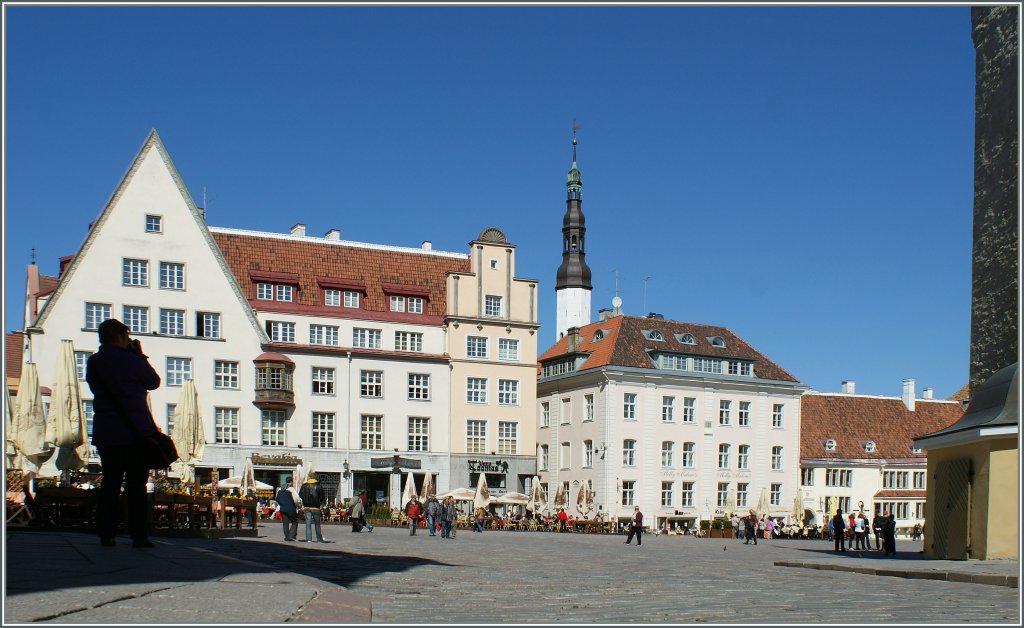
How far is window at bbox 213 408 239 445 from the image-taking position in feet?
202

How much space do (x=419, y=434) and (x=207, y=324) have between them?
12.0 m

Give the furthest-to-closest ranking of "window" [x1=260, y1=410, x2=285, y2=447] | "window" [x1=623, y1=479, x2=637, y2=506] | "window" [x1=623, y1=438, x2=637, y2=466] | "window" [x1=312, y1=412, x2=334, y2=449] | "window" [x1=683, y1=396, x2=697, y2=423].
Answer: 1. "window" [x1=683, y1=396, x2=697, y2=423]
2. "window" [x1=623, y1=438, x2=637, y2=466]
3. "window" [x1=623, y1=479, x2=637, y2=506]
4. "window" [x1=312, y1=412, x2=334, y2=449]
5. "window" [x1=260, y1=410, x2=285, y2=447]

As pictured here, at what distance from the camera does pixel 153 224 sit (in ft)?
201

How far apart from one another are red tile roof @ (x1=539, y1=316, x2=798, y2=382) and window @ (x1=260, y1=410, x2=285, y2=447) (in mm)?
17975

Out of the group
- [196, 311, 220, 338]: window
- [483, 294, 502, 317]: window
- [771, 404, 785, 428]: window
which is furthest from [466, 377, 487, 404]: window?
[771, 404, 785, 428]: window

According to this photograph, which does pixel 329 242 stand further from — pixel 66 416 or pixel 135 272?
pixel 66 416

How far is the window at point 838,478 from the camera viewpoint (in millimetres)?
80000

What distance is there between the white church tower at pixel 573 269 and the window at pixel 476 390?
50.1 metres

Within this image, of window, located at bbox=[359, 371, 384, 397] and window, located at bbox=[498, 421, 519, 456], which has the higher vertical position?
window, located at bbox=[359, 371, 384, 397]

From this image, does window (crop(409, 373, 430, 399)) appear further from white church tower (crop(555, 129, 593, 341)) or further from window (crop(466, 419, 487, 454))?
white church tower (crop(555, 129, 593, 341))

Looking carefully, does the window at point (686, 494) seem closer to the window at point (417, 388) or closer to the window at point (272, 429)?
the window at point (417, 388)

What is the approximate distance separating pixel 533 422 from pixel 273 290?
49.8 feet

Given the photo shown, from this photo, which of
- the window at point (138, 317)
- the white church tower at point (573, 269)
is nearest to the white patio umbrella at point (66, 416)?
the window at point (138, 317)

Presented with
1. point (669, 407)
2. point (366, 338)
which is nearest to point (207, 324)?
point (366, 338)
